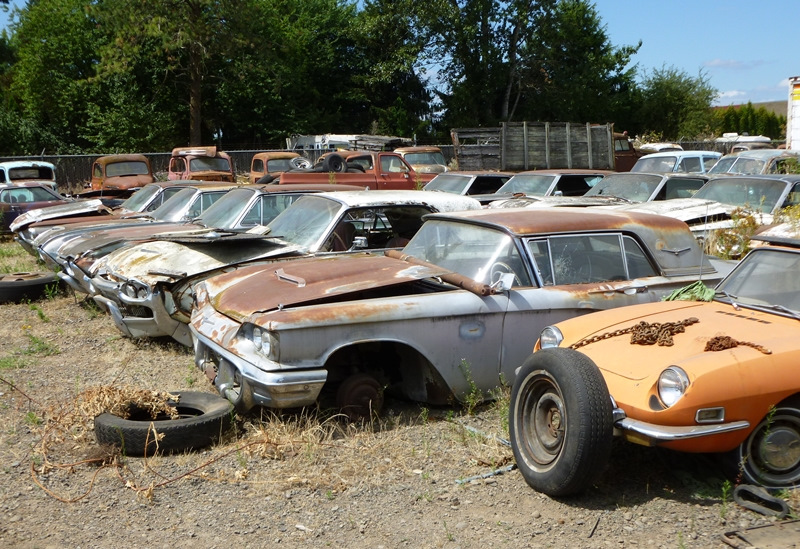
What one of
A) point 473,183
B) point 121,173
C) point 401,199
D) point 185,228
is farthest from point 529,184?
point 121,173

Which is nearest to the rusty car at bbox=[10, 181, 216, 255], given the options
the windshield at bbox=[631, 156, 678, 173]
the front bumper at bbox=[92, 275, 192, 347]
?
the front bumper at bbox=[92, 275, 192, 347]

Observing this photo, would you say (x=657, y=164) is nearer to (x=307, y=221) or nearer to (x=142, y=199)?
(x=142, y=199)

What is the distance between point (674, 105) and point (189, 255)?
41885 mm

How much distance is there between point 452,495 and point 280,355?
138cm

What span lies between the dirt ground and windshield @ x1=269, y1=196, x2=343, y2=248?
8.23 ft

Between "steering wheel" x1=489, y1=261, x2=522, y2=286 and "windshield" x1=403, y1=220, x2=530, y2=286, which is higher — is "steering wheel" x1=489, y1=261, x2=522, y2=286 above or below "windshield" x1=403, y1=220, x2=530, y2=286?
below

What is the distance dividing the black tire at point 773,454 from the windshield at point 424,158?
1906 cm

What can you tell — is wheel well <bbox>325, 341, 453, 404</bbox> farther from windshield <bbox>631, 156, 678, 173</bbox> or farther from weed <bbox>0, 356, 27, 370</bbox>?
windshield <bbox>631, 156, 678, 173</bbox>

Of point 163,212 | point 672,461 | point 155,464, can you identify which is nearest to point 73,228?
point 163,212

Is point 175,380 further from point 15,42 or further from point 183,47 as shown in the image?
point 15,42

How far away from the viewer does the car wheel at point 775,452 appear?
4.05 meters

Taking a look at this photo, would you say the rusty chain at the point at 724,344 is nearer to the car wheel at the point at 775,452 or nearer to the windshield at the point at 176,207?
the car wheel at the point at 775,452

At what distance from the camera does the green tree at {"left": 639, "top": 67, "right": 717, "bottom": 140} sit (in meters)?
44.3

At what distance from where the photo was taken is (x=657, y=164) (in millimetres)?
18188
